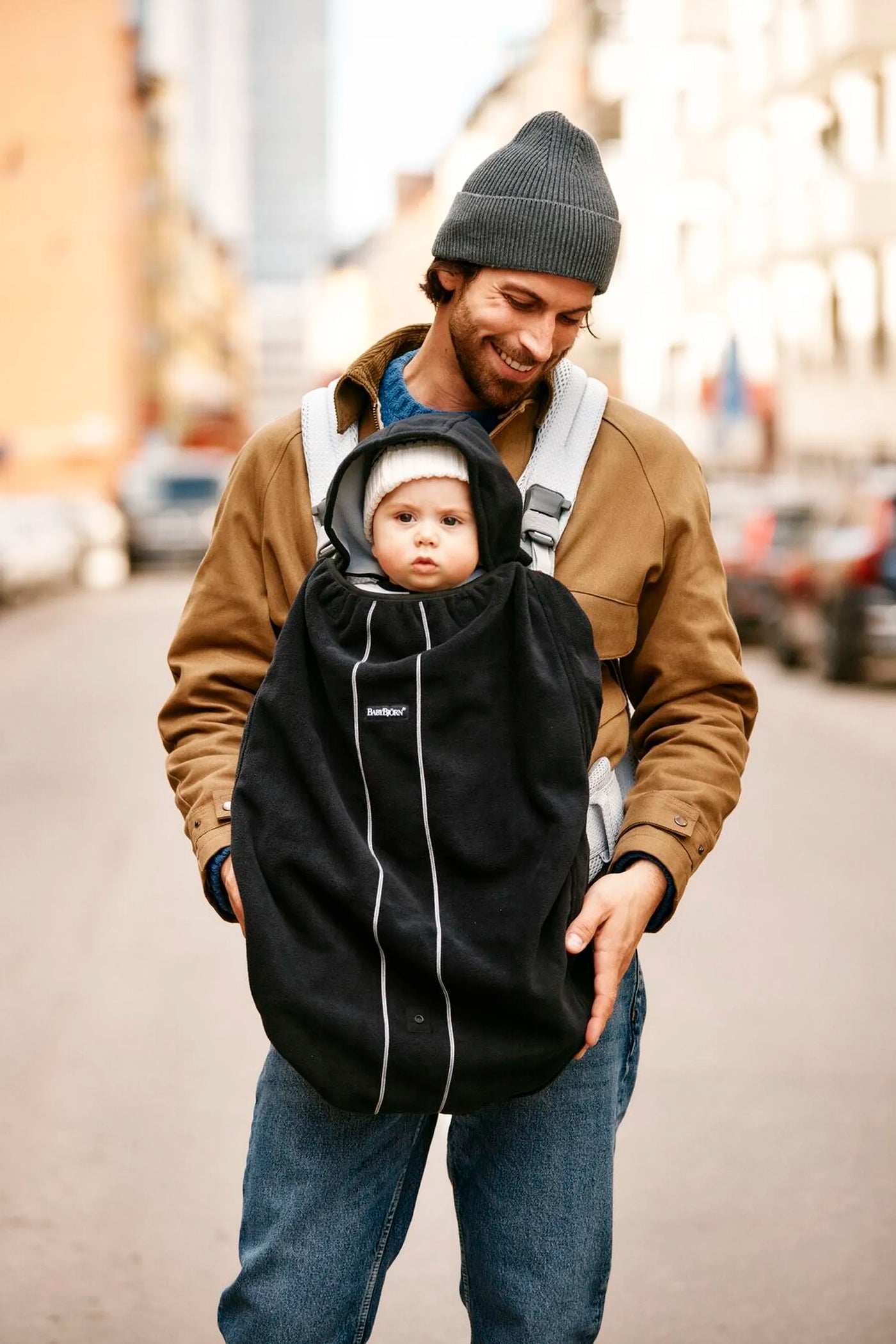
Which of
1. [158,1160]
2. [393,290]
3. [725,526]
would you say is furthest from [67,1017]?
[393,290]

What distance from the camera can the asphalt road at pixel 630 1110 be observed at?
3842mm

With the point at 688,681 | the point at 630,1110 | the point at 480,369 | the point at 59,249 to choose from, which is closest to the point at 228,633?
the point at 480,369

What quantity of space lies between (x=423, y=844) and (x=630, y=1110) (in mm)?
3101

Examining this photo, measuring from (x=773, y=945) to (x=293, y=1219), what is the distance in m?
4.77

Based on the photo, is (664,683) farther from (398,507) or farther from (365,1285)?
(365,1285)

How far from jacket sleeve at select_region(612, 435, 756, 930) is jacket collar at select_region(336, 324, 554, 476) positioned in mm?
183

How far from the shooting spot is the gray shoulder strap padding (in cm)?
243

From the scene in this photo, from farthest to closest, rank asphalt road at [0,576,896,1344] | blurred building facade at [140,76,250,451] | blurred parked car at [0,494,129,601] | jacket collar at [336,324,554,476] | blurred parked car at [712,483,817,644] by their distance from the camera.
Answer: blurred building facade at [140,76,250,451], blurred parked car at [0,494,129,601], blurred parked car at [712,483,817,644], asphalt road at [0,576,896,1344], jacket collar at [336,324,554,476]

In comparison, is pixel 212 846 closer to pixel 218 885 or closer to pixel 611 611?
pixel 218 885

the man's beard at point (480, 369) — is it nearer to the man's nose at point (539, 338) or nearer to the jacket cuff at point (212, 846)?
the man's nose at point (539, 338)

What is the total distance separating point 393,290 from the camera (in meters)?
121

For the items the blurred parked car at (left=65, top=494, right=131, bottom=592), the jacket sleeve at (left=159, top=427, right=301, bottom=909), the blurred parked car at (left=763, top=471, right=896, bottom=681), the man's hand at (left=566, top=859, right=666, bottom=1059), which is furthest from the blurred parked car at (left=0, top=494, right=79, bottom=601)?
the man's hand at (left=566, top=859, right=666, bottom=1059)

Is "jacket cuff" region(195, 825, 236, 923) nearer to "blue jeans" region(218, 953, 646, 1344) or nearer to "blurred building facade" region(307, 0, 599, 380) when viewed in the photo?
"blue jeans" region(218, 953, 646, 1344)

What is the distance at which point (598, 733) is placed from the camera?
243 cm
